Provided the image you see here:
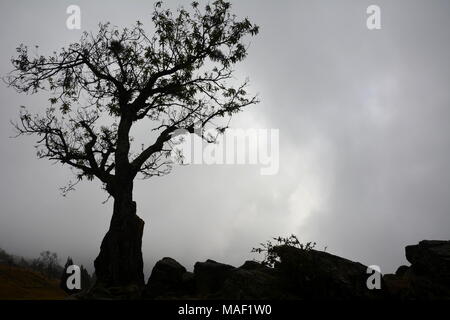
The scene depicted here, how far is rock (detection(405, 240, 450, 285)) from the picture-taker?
29.9 feet

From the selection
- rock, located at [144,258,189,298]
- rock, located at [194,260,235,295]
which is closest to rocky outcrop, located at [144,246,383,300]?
rock, located at [144,258,189,298]

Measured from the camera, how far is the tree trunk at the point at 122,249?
10.2 m

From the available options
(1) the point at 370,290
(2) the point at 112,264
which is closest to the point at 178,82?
(2) the point at 112,264

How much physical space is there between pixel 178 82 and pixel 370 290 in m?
11.4

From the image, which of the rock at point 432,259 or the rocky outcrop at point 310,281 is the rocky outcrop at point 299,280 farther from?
the rock at point 432,259

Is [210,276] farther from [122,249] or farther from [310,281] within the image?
[310,281]

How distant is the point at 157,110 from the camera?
14.7 m

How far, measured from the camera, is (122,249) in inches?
414

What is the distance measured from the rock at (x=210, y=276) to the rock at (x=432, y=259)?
6955mm

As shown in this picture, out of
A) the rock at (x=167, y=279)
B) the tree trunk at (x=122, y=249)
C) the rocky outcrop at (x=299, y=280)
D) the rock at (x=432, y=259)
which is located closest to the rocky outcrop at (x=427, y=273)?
the rock at (x=432, y=259)

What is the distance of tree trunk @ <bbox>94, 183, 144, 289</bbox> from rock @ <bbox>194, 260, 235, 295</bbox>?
82.5 inches

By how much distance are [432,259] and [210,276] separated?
25.4 feet

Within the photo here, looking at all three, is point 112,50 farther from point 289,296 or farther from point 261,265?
point 289,296
